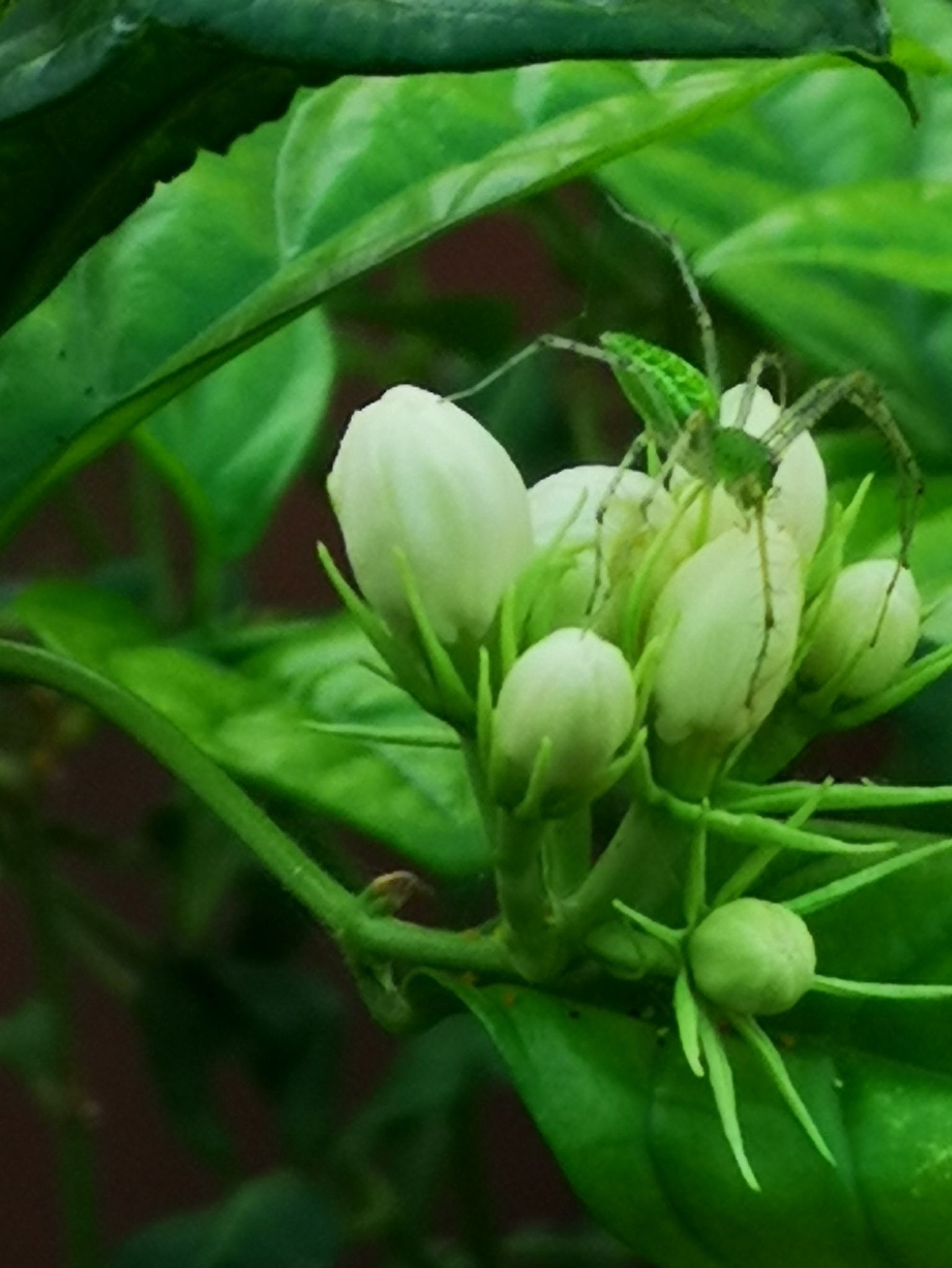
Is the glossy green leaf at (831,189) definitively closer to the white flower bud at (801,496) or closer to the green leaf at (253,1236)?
the white flower bud at (801,496)

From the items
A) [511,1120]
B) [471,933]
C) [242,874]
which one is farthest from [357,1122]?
[471,933]

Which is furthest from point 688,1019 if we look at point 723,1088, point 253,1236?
point 253,1236

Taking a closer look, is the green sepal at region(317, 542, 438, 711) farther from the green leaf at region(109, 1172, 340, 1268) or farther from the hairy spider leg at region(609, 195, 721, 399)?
the green leaf at region(109, 1172, 340, 1268)

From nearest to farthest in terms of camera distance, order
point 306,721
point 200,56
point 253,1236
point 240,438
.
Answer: point 200,56, point 306,721, point 240,438, point 253,1236

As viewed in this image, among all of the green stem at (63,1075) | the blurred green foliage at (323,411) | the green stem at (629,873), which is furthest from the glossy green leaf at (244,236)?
the green stem at (63,1075)

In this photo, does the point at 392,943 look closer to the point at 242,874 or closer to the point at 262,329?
the point at 262,329

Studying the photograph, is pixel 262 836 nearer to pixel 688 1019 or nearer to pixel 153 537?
pixel 688 1019

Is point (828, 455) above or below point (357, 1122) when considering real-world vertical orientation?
above

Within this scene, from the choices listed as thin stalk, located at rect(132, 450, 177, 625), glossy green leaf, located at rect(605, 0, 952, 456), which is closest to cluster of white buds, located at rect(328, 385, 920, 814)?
glossy green leaf, located at rect(605, 0, 952, 456)
